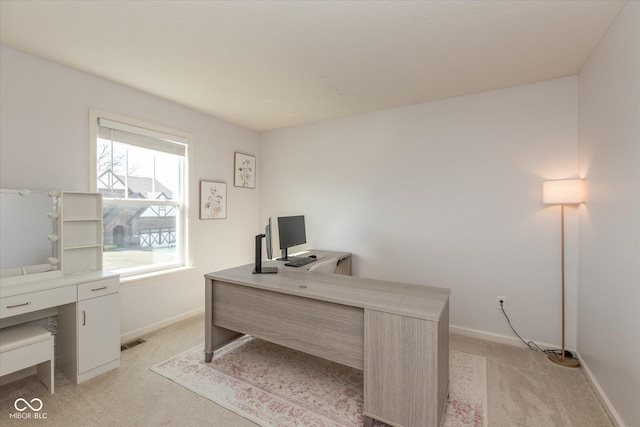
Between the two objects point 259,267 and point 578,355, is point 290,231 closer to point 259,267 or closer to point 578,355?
point 259,267

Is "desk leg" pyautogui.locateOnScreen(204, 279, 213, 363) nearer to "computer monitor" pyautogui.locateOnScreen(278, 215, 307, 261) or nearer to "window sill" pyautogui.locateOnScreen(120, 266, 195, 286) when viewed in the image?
"computer monitor" pyautogui.locateOnScreen(278, 215, 307, 261)

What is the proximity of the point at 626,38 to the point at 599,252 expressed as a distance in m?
1.36

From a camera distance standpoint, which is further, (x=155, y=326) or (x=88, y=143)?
(x=155, y=326)

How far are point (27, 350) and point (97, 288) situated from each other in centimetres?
50

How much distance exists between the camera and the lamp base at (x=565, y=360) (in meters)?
2.35

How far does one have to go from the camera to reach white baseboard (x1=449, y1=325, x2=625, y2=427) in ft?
5.73

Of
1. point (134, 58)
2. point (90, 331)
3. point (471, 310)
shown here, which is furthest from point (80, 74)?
point (471, 310)

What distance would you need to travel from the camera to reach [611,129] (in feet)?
6.12

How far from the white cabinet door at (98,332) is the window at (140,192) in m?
A: 0.66

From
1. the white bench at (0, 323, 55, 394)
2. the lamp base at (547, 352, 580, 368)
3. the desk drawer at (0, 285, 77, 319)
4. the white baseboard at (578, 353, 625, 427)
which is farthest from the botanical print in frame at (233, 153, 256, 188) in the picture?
the white baseboard at (578, 353, 625, 427)

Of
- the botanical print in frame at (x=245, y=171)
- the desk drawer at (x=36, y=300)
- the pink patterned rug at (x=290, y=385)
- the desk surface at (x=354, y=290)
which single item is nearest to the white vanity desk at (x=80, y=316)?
the desk drawer at (x=36, y=300)

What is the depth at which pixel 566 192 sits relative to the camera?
2.33m

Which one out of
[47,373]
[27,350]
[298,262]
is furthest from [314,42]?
[47,373]

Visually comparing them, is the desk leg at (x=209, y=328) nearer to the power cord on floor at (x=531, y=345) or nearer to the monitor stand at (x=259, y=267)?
the monitor stand at (x=259, y=267)
